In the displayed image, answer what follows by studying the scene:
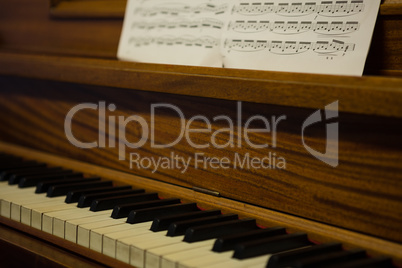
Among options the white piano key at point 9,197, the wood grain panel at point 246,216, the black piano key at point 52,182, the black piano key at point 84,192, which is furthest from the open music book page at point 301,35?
the white piano key at point 9,197

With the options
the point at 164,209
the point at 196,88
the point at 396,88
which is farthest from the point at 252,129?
the point at 396,88

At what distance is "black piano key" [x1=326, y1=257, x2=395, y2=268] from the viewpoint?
108 centimetres

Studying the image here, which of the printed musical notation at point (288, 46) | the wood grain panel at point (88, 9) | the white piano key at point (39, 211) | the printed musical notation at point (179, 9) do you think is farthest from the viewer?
the wood grain panel at point (88, 9)

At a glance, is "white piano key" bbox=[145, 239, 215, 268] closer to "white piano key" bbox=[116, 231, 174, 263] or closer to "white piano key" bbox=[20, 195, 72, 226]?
"white piano key" bbox=[116, 231, 174, 263]

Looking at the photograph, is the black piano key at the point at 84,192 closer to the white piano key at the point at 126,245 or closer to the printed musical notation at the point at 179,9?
the white piano key at the point at 126,245

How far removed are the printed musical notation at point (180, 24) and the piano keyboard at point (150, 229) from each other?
0.53m

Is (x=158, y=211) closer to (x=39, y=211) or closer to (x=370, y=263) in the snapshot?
(x=39, y=211)

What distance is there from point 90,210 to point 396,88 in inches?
33.4

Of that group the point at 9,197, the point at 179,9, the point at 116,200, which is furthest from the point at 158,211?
the point at 179,9

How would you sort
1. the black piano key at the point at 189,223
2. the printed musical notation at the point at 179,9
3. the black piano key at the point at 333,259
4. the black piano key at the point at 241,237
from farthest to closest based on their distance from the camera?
the printed musical notation at the point at 179,9 < the black piano key at the point at 189,223 < the black piano key at the point at 241,237 < the black piano key at the point at 333,259

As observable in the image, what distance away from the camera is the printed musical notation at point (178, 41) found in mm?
1708

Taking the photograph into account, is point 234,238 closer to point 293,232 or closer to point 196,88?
point 293,232

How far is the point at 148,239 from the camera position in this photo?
1.28 metres

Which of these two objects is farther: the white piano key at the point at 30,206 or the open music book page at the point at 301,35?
the white piano key at the point at 30,206
